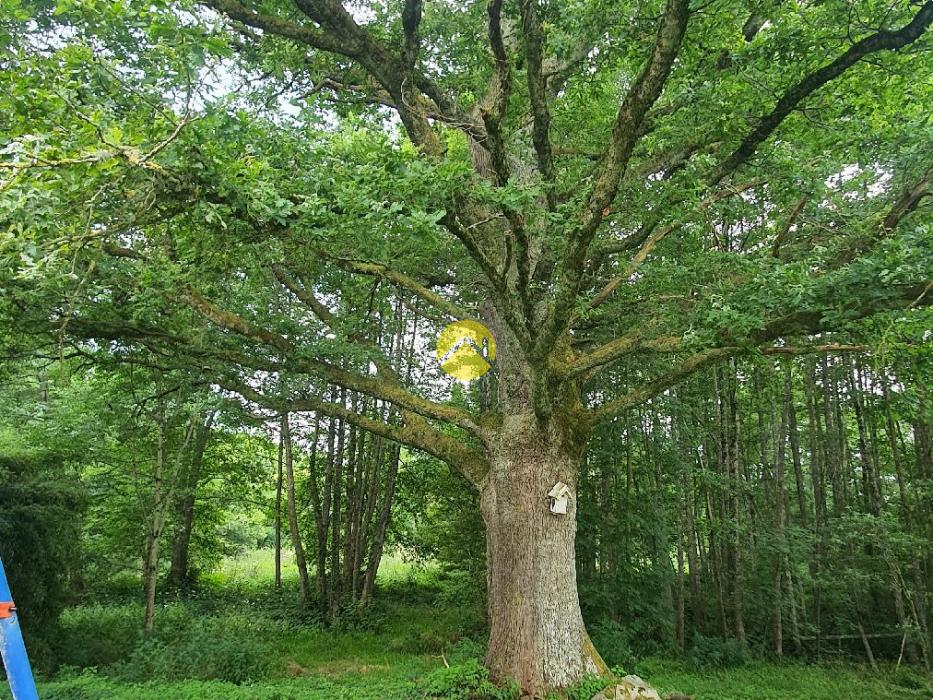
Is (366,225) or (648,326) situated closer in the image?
(366,225)

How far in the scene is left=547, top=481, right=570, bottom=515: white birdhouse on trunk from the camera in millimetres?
5195

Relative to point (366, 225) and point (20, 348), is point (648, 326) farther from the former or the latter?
point (20, 348)

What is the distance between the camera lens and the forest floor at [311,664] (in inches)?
197

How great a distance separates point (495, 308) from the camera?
21.1 ft

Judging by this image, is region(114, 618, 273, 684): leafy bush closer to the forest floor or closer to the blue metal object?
the forest floor

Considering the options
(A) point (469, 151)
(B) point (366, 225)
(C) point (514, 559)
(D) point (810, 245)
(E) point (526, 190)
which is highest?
(A) point (469, 151)

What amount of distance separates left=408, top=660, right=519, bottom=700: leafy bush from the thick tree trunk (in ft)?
0.50

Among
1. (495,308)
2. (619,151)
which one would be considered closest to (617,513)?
(495,308)

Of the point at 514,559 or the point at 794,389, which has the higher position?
the point at 794,389

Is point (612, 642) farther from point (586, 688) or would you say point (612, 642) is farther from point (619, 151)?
point (619, 151)

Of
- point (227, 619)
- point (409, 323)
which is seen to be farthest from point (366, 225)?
point (227, 619)

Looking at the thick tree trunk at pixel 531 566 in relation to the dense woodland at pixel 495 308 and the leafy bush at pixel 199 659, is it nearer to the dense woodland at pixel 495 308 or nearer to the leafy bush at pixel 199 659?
the dense woodland at pixel 495 308

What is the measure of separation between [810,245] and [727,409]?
4.32 m

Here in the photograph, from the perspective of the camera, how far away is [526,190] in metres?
3.44
